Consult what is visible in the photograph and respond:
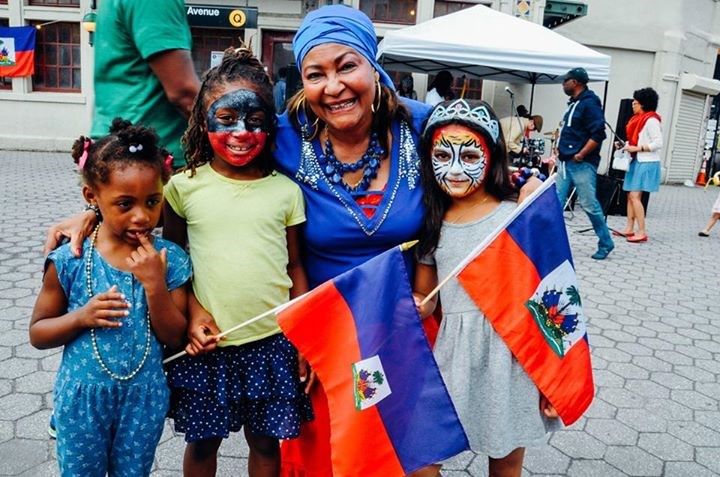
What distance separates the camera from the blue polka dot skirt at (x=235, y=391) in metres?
2.03

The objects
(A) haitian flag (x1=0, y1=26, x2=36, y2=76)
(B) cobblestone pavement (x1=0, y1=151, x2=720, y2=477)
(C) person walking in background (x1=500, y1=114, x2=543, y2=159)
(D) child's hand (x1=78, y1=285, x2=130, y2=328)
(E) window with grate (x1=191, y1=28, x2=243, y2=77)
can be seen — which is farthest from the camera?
(E) window with grate (x1=191, y1=28, x2=243, y2=77)

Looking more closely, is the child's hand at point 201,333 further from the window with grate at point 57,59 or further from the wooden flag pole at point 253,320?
the window with grate at point 57,59

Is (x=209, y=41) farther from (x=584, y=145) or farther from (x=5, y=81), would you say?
(x=584, y=145)

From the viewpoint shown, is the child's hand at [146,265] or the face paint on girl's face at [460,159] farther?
the face paint on girl's face at [460,159]

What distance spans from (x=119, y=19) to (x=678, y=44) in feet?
57.3

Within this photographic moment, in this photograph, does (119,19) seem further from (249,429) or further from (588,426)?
(588,426)

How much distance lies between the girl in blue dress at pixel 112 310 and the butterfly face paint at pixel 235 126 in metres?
0.21

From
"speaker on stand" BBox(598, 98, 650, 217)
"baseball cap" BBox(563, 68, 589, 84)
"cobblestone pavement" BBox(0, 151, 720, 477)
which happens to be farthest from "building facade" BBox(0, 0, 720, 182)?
"baseball cap" BBox(563, 68, 589, 84)

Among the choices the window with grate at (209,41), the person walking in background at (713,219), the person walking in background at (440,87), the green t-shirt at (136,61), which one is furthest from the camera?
the window with grate at (209,41)

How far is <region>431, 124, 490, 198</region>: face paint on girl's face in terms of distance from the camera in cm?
210

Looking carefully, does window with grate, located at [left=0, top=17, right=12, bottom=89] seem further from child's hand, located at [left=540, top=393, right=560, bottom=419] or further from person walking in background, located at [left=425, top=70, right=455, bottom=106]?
child's hand, located at [left=540, top=393, right=560, bottom=419]

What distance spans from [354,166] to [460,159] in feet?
1.33

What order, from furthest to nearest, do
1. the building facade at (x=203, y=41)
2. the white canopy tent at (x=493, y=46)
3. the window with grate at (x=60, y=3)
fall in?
1. the window with grate at (x=60, y=3)
2. the building facade at (x=203, y=41)
3. the white canopy tent at (x=493, y=46)

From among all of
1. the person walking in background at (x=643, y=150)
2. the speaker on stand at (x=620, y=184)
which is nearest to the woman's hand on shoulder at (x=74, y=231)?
the person walking in background at (x=643, y=150)
